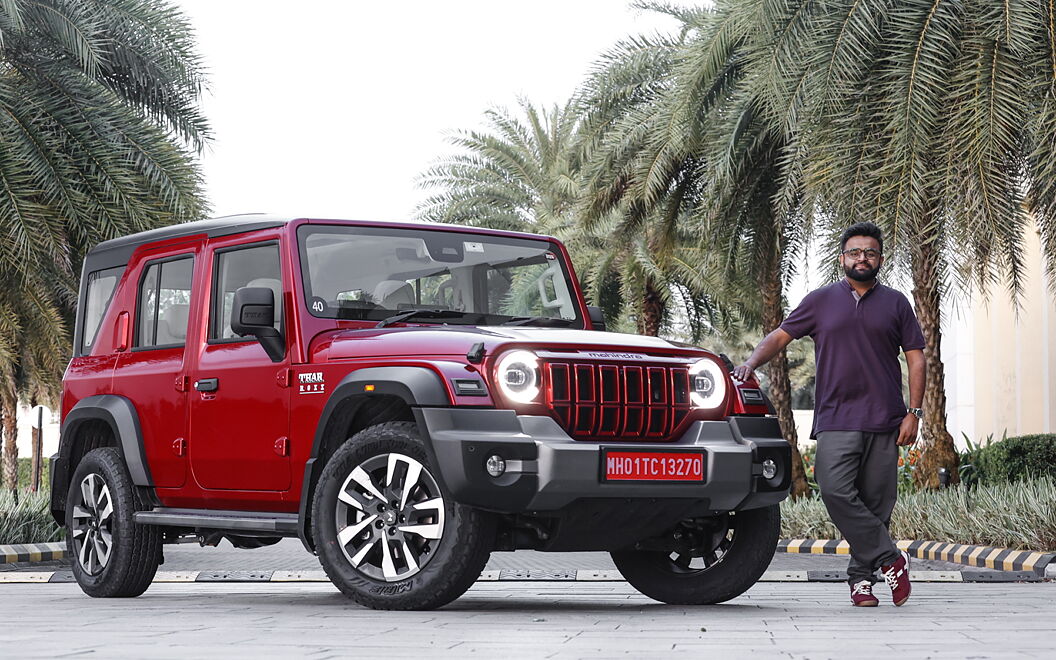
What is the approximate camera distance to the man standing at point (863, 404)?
780 cm

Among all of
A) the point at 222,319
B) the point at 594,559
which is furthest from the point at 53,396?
the point at 222,319

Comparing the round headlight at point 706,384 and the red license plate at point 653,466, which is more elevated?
the round headlight at point 706,384

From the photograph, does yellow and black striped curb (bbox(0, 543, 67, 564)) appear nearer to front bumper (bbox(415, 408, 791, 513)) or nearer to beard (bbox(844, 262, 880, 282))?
front bumper (bbox(415, 408, 791, 513))

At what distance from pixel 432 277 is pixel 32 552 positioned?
9551mm

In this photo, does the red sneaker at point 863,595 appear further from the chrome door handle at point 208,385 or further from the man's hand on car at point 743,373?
the chrome door handle at point 208,385

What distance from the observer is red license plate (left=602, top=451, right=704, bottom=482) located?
7.05m

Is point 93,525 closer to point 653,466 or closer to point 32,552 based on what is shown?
point 653,466

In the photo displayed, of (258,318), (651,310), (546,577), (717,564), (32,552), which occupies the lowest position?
(32,552)

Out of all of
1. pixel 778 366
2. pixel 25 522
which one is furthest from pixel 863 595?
pixel 778 366

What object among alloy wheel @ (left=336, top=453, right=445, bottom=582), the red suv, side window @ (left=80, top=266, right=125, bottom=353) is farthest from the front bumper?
side window @ (left=80, top=266, right=125, bottom=353)

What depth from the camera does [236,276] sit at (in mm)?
8656

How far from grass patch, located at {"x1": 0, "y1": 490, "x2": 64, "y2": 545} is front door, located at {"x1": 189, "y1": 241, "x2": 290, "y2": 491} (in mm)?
9216

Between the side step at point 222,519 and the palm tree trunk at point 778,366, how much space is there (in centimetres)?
1327

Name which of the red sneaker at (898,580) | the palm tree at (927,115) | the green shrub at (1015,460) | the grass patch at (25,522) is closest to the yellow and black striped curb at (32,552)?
the grass patch at (25,522)
